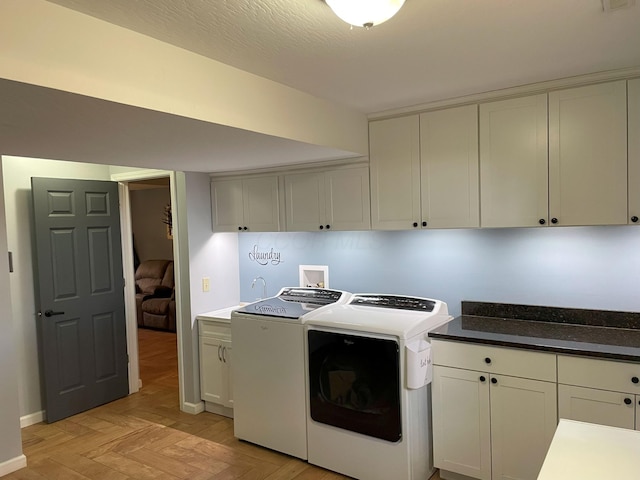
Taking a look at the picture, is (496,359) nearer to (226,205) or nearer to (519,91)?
(519,91)

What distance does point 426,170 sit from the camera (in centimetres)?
287

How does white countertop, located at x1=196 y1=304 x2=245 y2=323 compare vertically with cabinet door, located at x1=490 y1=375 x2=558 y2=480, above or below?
above

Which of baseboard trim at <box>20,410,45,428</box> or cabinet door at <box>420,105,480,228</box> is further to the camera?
baseboard trim at <box>20,410,45,428</box>

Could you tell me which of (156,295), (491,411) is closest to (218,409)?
(491,411)

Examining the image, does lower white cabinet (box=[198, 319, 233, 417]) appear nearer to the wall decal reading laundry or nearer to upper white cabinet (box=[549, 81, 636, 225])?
the wall decal reading laundry

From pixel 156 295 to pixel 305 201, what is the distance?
450 centimetres

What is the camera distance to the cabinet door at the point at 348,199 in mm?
3135

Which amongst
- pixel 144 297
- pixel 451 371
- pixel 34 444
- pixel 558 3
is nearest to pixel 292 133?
pixel 558 3

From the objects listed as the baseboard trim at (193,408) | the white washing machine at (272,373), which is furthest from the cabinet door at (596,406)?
the baseboard trim at (193,408)

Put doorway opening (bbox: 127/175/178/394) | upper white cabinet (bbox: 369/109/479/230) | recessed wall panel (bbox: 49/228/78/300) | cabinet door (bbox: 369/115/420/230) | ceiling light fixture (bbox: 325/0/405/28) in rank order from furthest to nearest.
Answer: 1. doorway opening (bbox: 127/175/178/394)
2. recessed wall panel (bbox: 49/228/78/300)
3. cabinet door (bbox: 369/115/420/230)
4. upper white cabinet (bbox: 369/109/479/230)
5. ceiling light fixture (bbox: 325/0/405/28)

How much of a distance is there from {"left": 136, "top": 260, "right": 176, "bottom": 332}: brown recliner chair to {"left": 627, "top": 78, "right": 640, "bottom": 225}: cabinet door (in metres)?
5.81

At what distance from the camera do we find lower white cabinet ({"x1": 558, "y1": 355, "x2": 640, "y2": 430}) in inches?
83.7

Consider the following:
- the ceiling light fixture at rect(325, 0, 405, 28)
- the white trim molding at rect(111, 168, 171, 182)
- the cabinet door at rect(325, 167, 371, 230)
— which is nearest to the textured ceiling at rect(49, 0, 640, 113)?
the ceiling light fixture at rect(325, 0, 405, 28)

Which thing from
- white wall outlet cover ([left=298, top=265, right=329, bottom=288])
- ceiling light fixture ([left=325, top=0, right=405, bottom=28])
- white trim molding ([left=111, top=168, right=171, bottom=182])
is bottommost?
white wall outlet cover ([left=298, top=265, right=329, bottom=288])
